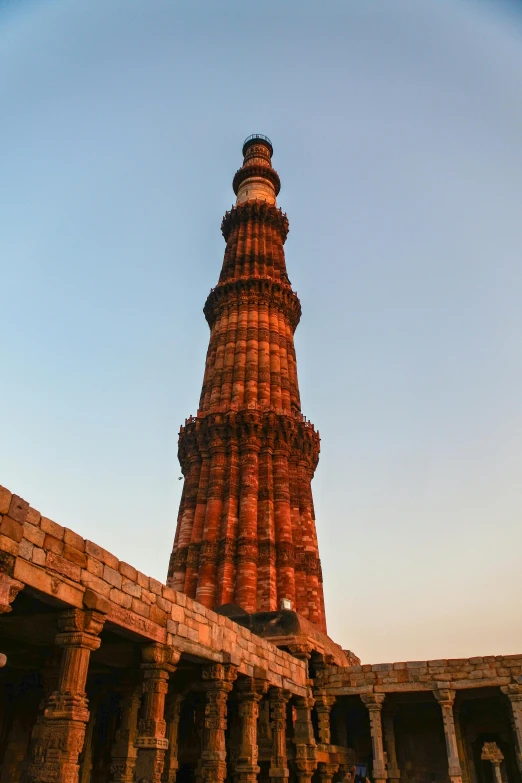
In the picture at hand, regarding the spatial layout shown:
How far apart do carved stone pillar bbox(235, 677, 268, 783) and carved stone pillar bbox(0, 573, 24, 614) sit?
Answer: 731 cm

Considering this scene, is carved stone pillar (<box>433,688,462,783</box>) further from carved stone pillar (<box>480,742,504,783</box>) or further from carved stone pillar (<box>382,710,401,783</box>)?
carved stone pillar (<box>480,742,504,783</box>)

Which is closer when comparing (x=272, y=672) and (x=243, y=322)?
(x=272, y=672)

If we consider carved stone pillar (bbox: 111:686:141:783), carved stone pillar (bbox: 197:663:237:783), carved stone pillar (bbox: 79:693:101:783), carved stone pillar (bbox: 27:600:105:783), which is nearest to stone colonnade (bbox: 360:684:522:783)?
carved stone pillar (bbox: 197:663:237:783)

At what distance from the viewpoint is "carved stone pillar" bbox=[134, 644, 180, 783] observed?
945 centimetres

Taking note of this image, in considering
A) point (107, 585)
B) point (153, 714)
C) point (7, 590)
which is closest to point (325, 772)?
point (153, 714)

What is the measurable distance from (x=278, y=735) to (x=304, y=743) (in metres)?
1.79

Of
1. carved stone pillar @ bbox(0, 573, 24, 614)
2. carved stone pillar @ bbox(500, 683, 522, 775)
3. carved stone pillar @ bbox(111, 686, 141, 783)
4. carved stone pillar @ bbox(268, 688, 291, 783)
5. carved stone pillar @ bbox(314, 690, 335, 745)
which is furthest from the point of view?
carved stone pillar @ bbox(314, 690, 335, 745)

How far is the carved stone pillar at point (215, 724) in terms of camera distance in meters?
11.1

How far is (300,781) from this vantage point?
15297mm

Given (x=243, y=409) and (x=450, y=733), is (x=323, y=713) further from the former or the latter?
(x=243, y=409)

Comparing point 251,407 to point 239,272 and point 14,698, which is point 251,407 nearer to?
point 239,272

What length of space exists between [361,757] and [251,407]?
14.2 metres

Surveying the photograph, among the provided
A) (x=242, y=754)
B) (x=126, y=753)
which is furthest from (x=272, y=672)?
(x=126, y=753)

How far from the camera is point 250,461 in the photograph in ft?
88.5
